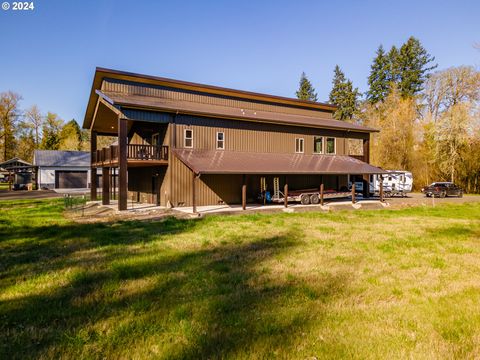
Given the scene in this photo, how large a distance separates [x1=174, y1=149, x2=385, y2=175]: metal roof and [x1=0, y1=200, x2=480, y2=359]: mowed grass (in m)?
7.89

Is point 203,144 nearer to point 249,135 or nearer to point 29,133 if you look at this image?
point 249,135

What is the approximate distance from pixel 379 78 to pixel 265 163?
47.1m

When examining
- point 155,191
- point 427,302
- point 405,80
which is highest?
point 405,80

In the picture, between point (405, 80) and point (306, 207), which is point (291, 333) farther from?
point (405, 80)

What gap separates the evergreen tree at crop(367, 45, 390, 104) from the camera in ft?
184

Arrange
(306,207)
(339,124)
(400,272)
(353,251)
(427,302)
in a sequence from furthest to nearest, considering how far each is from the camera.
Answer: (339,124) → (306,207) → (353,251) → (400,272) → (427,302)

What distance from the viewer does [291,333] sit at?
375 cm

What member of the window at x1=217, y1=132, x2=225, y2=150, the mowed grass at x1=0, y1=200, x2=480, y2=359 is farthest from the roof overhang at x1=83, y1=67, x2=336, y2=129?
the mowed grass at x1=0, y1=200, x2=480, y2=359

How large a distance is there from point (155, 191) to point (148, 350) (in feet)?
58.9

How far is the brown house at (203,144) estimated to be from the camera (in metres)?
17.9

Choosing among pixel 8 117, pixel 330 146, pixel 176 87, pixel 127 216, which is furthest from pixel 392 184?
pixel 8 117

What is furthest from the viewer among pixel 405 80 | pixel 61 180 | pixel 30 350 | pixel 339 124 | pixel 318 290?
pixel 405 80

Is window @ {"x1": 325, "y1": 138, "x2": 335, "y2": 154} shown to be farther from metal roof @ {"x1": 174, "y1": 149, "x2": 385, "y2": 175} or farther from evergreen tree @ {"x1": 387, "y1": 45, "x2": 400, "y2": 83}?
evergreen tree @ {"x1": 387, "y1": 45, "x2": 400, "y2": 83}

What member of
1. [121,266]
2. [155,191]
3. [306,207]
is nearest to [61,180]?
[155,191]
